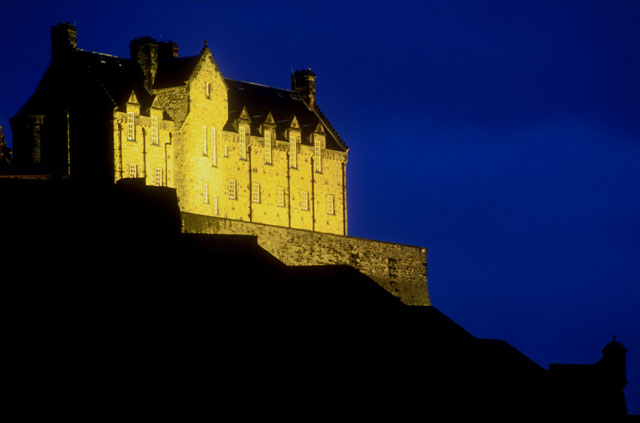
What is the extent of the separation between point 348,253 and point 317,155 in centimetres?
1911

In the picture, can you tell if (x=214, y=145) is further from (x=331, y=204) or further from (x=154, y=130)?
(x=331, y=204)

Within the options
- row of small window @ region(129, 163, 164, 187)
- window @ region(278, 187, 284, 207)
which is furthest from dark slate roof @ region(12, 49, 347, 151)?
window @ region(278, 187, 284, 207)

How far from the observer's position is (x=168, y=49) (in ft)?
231

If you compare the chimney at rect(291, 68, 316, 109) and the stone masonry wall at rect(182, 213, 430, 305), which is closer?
the stone masonry wall at rect(182, 213, 430, 305)

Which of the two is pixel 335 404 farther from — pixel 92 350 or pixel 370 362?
pixel 92 350

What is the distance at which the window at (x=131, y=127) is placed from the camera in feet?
212

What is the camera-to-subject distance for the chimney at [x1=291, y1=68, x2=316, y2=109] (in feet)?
275

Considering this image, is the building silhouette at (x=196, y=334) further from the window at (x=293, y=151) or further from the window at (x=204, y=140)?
the window at (x=293, y=151)

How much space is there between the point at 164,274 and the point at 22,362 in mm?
4359

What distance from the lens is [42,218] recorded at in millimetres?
27047

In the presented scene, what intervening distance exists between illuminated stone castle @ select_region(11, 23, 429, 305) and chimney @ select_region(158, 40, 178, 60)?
0.17 ft

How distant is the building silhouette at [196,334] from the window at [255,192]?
3639cm

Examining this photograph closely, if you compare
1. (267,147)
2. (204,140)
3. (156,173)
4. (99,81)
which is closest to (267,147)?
(267,147)

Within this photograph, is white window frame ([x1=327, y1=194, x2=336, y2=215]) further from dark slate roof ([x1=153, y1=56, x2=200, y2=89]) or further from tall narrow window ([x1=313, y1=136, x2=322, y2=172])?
dark slate roof ([x1=153, y1=56, x2=200, y2=89])
